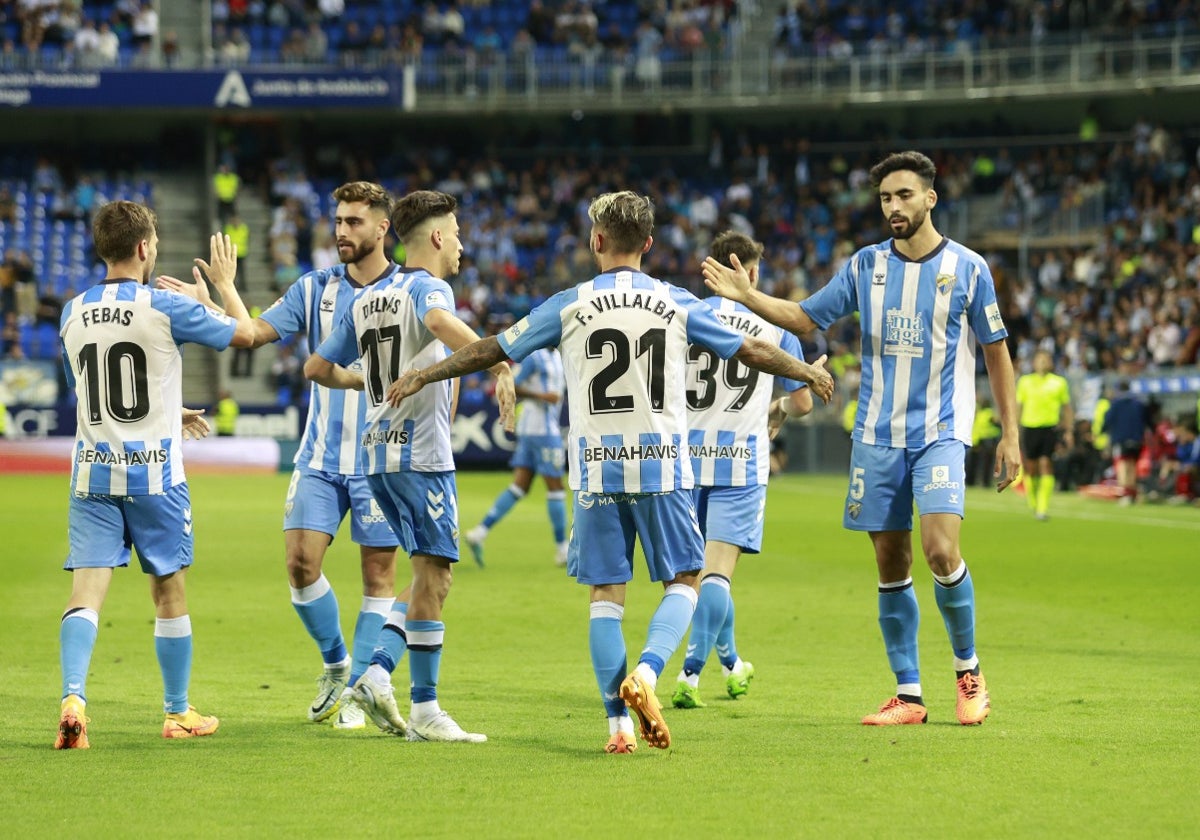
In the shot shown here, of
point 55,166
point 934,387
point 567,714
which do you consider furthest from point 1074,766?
point 55,166

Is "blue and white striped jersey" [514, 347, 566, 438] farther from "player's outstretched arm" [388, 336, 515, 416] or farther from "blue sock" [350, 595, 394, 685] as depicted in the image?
"player's outstretched arm" [388, 336, 515, 416]

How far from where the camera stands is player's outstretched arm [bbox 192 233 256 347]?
7.36 m

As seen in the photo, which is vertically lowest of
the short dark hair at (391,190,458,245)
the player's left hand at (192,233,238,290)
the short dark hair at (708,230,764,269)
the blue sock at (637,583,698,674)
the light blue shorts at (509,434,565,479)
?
the blue sock at (637,583,698,674)

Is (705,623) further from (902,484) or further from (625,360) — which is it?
(625,360)

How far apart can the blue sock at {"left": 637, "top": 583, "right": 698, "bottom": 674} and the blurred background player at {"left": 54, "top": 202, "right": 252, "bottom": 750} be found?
208cm

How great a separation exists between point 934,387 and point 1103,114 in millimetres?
36267

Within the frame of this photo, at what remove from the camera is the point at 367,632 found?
26.5ft

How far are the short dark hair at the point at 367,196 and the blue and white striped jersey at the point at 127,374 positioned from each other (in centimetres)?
89

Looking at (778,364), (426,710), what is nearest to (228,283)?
(426,710)

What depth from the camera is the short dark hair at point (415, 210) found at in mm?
7465

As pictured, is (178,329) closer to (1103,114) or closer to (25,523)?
(25,523)

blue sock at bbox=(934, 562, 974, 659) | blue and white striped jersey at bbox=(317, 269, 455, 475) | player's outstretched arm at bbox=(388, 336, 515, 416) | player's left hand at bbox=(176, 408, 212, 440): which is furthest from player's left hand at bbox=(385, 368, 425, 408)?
blue sock at bbox=(934, 562, 974, 659)

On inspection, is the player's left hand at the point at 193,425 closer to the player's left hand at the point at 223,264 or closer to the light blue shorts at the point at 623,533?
the player's left hand at the point at 223,264

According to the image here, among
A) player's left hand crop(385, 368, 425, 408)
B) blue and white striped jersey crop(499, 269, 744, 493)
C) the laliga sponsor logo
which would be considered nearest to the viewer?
blue and white striped jersey crop(499, 269, 744, 493)
